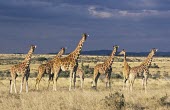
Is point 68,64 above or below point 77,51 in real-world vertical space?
below

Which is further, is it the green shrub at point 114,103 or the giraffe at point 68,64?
the giraffe at point 68,64

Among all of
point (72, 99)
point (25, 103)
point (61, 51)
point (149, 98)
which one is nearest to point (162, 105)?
point (149, 98)

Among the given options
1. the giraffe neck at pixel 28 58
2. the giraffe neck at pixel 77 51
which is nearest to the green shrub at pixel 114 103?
the giraffe neck at pixel 77 51

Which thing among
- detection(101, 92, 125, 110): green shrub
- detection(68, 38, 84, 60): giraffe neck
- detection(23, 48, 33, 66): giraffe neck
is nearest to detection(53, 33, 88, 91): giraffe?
detection(68, 38, 84, 60): giraffe neck

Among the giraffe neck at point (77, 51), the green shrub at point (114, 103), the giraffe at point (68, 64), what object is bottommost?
the green shrub at point (114, 103)

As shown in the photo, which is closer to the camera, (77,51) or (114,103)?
(114,103)

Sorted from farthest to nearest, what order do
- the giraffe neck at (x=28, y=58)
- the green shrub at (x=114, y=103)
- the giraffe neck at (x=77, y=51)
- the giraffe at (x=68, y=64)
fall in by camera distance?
1. the giraffe neck at (x=77, y=51)
2. the giraffe neck at (x=28, y=58)
3. the giraffe at (x=68, y=64)
4. the green shrub at (x=114, y=103)

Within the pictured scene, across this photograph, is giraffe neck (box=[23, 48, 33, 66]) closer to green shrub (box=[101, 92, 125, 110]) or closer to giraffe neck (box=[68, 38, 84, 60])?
giraffe neck (box=[68, 38, 84, 60])

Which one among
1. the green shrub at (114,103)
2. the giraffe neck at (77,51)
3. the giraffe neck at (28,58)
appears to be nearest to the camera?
the green shrub at (114,103)

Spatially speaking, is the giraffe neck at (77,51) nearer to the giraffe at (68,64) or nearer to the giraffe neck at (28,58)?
the giraffe at (68,64)

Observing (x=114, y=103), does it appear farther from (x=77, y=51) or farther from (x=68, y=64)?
(x=77, y=51)

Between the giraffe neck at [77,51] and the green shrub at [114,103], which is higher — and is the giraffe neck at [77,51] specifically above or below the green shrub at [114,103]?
above

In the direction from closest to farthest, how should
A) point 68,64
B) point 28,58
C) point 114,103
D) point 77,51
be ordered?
point 114,103 < point 68,64 < point 28,58 < point 77,51

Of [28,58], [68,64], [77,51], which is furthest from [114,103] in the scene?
[28,58]
